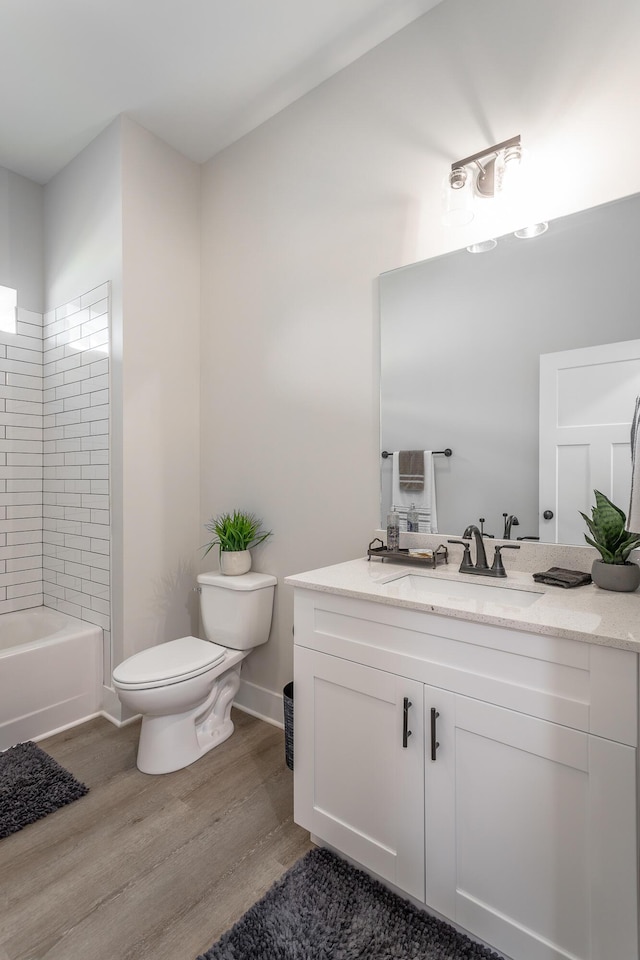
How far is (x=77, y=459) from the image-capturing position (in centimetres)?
279

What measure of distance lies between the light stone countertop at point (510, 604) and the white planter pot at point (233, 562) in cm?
80

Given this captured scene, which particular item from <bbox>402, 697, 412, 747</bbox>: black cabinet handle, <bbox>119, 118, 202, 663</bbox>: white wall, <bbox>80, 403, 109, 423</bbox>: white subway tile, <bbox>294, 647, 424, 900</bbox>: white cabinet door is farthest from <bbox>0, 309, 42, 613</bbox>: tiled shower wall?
<bbox>402, 697, 412, 747</bbox>: black cabinet handle

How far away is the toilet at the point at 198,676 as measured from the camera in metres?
1.95

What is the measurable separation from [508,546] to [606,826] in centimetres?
84

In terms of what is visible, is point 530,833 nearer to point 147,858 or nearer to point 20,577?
point 147,858

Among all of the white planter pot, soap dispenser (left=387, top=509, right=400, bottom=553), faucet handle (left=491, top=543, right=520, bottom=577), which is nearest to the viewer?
faucet handle (left=491, top=543, right=520, bottom=577)

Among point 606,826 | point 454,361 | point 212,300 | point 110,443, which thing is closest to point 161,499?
point 110,443

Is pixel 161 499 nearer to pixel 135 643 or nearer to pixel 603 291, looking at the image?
pixel 135 643

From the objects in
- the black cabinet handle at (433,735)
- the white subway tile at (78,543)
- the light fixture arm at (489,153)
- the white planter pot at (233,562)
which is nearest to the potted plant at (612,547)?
the black cabinet handle at (433,735)

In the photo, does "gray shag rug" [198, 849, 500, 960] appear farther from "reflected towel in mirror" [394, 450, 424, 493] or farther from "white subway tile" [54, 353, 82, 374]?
"white subway tile" [54, 353, 82, 374]

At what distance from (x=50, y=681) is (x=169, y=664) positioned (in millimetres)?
799

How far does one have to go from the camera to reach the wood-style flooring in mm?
1318

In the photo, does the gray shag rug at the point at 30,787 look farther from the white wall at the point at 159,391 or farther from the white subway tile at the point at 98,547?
the white subway tile at the point at 98,547

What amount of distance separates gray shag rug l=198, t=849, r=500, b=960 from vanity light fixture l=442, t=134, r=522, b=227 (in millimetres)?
2178
